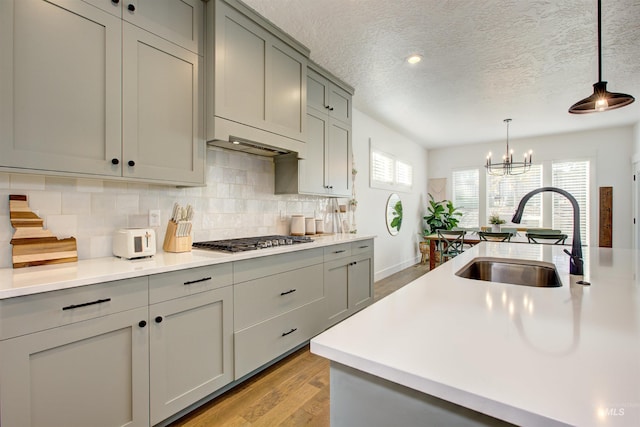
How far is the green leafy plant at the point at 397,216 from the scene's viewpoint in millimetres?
5568

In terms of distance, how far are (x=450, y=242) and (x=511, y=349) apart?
13.8ft

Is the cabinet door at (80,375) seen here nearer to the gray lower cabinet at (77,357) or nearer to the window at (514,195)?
the gray lower cabinet at (77,357)

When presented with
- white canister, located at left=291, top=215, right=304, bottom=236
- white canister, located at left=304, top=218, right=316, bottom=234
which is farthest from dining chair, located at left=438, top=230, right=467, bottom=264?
white canister, located at left=291, top=215, right=304, bottom=236

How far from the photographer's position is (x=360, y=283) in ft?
10.7

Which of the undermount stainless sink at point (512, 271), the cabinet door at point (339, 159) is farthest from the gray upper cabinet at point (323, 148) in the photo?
the undermount stainless sink at point (512, 271)

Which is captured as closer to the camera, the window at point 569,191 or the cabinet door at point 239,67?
the cabinet door at point 239,67

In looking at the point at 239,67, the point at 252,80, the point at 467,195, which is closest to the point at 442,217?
the point at 467,195

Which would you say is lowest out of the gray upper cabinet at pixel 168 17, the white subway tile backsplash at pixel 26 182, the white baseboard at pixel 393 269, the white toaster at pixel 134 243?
the white baseboard at pixel 393 269

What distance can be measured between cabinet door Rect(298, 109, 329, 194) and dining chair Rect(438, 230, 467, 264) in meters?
2.43

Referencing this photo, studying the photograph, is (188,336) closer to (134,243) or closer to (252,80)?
(134,243)

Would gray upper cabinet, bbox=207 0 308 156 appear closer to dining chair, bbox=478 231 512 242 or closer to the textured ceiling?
the textured ceiling

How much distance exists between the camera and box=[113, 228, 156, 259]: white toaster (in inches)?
66.4

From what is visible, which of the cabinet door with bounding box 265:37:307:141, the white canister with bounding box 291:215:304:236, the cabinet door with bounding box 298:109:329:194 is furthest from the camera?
the white canister with bounding box 291:215:304:236

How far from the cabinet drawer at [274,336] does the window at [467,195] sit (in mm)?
5314
